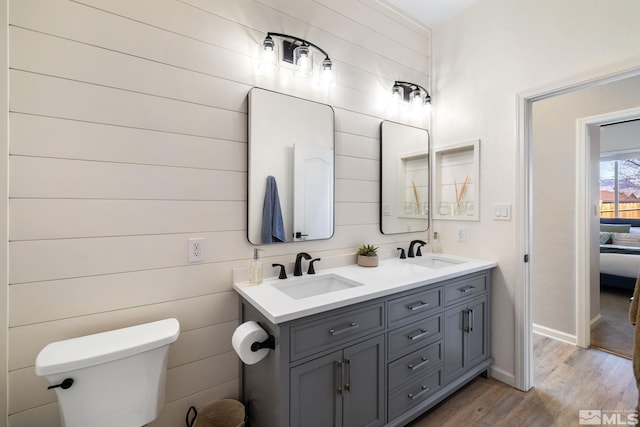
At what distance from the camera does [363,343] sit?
4.60 feet

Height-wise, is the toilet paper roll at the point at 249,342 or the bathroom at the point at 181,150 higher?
the bathroom at the point at 181,150

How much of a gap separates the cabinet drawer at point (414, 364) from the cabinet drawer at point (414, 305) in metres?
0.22

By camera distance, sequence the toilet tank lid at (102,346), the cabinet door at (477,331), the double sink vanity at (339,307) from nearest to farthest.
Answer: the toilet tank lid at (102,346)
the double sink vanity at (339,307)
the cabinet door at (477,331)

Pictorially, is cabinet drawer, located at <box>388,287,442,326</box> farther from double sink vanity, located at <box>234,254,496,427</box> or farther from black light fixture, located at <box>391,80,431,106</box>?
black light fixture, located at <box>391,80,431,106</box>

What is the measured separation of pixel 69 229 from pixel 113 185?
0.25m

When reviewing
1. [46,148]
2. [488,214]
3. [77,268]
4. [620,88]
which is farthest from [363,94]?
[620,88]

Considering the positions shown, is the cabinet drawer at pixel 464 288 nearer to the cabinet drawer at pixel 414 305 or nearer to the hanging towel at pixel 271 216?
the cabinet drawer at pixel 414 305

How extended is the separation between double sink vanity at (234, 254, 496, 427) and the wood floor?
0.42 ft

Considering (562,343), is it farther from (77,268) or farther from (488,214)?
(77,268)

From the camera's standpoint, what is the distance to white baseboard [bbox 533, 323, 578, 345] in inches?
103

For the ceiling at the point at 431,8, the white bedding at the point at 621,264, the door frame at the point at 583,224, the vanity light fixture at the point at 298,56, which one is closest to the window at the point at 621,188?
the white bedding at the point at 621,264

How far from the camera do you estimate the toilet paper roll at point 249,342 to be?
1211 mm

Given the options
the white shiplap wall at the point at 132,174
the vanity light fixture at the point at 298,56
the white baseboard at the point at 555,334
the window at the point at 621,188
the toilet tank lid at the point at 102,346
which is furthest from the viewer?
the window at the point at 621,188

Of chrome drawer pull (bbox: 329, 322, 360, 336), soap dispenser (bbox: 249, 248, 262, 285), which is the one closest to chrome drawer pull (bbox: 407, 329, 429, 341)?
chrome drawer pull (bbox: 329, 322, 360, 336)
